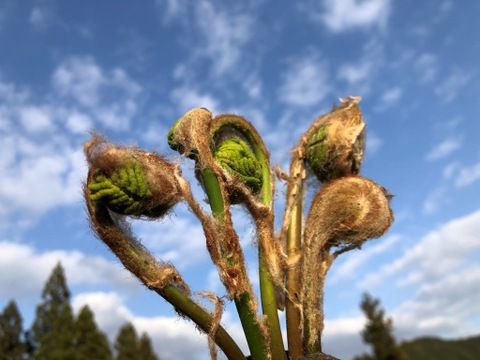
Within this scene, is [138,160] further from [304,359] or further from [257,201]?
[304,359]

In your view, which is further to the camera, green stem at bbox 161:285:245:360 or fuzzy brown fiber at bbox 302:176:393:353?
fuzzy brown fiber at bbox 302:176:393:353

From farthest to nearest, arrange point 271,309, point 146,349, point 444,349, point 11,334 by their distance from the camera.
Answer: point 444,349 < point 146,349 < point 11,334 < point 271,309

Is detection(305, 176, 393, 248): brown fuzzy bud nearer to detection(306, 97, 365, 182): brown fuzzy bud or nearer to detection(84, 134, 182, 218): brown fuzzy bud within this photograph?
detection(306, 97, 365, 182): brown fuzzy bud

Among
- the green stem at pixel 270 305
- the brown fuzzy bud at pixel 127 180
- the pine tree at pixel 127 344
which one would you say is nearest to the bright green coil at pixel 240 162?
the green stem at pixel 270 305

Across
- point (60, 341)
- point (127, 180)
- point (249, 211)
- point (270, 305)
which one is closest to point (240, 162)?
point (249, 211)

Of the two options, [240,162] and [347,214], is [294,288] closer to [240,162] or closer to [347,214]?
[347,214]

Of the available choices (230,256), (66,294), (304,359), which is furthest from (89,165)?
(66,294)

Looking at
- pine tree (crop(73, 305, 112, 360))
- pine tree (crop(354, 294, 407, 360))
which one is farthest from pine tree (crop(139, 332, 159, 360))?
pine tree (crop(354, 294, 407, 360))
